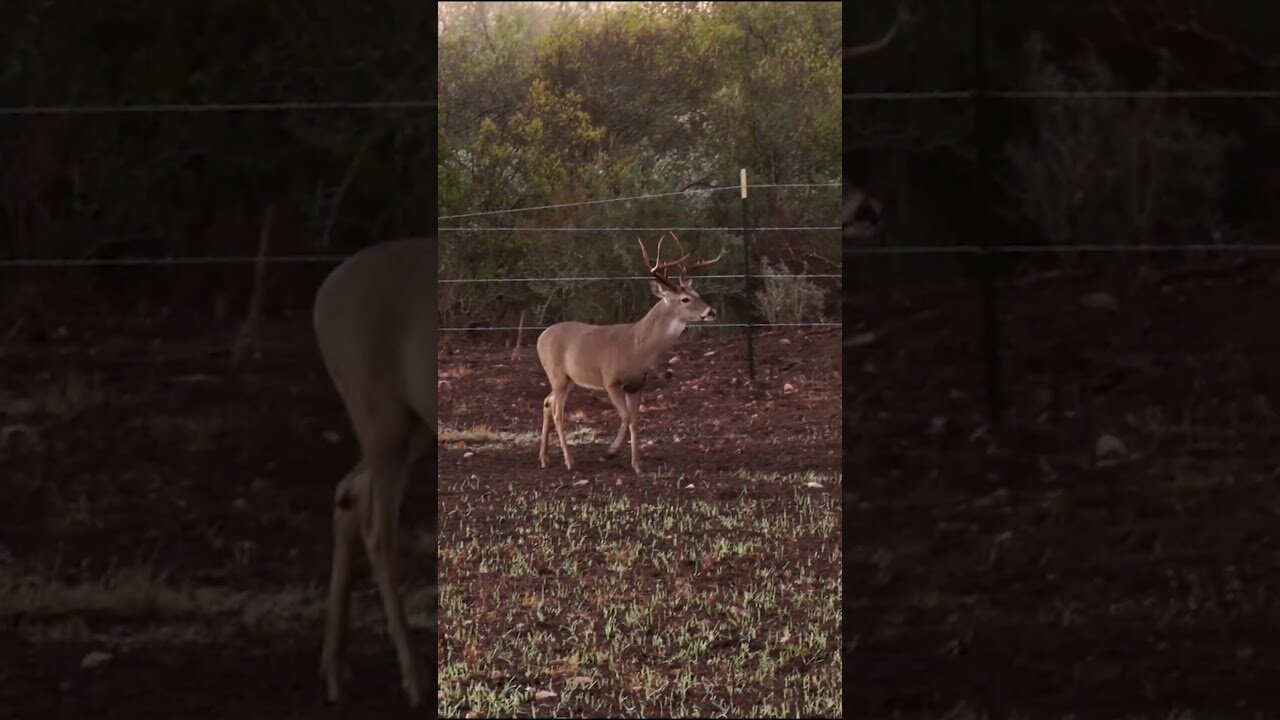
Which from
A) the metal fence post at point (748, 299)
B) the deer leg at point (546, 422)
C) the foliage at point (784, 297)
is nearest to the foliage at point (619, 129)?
the metal fence post at point (748, 299)

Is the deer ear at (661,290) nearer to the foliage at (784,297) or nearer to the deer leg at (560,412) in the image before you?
the deer leg at (560,412)

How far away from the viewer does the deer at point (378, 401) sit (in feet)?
5.17

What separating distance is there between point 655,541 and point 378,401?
362cm

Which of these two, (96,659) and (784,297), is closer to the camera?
(96,659)

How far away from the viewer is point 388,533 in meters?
1.57
